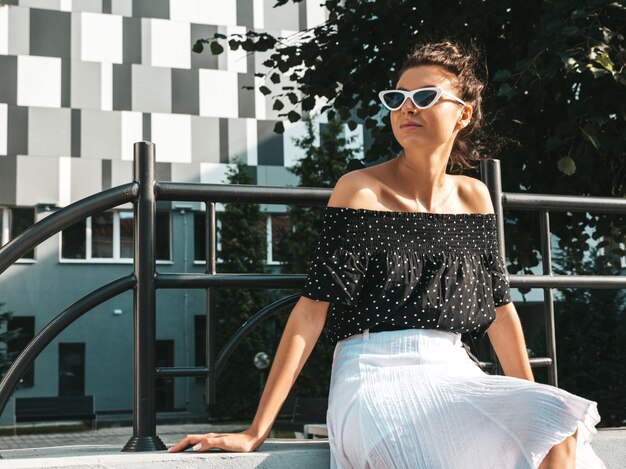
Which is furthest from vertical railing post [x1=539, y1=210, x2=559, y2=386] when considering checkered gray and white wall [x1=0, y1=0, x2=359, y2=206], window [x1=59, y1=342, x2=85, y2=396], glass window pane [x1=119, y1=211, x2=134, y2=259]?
glass window pane [x1=119, y1=211, x2=134, y2=259]

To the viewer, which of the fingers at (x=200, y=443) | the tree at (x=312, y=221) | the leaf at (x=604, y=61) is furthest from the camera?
the tree at (x=312, y=221)

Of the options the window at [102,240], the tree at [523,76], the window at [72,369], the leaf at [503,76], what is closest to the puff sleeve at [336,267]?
the tree at [523,76]

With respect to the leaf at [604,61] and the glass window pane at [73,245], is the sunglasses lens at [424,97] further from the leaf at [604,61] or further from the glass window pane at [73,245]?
the glass window pane at [73,245]

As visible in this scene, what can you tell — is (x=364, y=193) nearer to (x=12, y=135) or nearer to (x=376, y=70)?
(x=376, y=70)

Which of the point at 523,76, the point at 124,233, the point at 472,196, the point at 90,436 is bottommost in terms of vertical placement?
the point at 90,436

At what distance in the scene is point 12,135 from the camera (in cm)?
3156

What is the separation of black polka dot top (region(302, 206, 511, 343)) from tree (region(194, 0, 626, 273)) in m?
3.07

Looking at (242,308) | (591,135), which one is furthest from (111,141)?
(591,135)

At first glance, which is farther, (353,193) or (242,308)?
(242,308)

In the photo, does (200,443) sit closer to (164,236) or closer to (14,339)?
(14,339)

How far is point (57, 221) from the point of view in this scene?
2531 millimetres

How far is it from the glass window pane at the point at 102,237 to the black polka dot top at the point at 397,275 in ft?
105

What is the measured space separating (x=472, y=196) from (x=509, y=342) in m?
0.43

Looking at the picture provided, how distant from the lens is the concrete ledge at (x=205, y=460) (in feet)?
7.20
